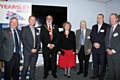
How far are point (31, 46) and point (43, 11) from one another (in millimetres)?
2258

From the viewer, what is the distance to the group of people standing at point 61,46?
2.79m

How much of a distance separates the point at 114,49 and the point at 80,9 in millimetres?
3194

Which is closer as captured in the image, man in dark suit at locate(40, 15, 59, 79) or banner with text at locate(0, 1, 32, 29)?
man in dark suit at locate(40, 15, 59, 79)

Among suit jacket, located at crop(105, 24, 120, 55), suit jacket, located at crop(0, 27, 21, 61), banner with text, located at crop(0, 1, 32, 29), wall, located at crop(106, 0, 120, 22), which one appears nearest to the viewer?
suit jacket, located at crop(0, 27, 21, 61)

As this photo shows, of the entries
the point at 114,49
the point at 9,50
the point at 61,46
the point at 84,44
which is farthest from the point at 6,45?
the point at 114,49

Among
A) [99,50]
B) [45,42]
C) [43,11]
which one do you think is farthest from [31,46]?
[43,11]

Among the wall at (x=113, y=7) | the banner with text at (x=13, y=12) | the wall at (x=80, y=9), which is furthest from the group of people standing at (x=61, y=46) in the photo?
the wall at (x=113, y=7)

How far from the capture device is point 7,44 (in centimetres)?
274

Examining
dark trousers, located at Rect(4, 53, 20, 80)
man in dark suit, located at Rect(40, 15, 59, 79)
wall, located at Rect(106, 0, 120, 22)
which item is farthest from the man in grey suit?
wall, located at Rect(106, 0, 120, 22)

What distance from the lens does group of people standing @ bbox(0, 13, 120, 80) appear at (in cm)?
279

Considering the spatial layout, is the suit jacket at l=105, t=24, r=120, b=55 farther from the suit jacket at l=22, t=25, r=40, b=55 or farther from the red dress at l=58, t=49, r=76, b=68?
the suit jacket at l=22, t=25, r=40, b=55

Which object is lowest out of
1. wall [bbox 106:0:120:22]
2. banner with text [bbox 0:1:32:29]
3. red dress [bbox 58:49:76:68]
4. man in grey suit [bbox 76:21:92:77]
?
red dress [bbox 58:49:76:68]

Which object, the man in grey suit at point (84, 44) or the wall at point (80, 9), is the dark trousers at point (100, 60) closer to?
the man in grey suit at point (84, 44)

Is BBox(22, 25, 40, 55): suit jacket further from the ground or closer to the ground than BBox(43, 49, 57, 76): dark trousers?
further from the ground
